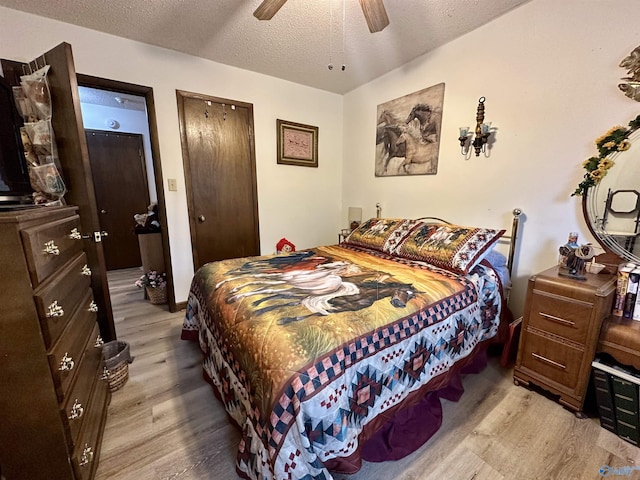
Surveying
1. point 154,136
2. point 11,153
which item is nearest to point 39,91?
point 11,153

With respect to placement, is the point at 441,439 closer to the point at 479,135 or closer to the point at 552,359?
the point at 552,359

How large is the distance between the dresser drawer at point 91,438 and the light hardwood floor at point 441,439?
0.31 feet

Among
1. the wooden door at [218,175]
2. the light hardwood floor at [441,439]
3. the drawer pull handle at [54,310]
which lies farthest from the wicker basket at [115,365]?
the wooden door at [218,175]

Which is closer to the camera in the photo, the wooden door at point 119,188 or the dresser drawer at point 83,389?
the dresser drawer at point 83,389

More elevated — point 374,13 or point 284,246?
point 374,13

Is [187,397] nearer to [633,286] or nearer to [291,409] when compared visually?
[291,409]

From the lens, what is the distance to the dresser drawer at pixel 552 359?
1468 millimetres

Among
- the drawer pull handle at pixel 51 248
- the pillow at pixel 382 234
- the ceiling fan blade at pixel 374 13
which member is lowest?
the pillow at pixel 382 234

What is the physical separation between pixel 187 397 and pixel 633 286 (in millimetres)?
2693

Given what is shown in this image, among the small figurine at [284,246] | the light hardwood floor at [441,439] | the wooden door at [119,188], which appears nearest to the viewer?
the light hardwood floor at [441,439]

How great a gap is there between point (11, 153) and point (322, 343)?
2.16m

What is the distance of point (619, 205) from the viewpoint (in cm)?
160

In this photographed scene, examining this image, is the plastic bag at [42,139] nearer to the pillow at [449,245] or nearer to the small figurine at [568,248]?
the pillow at [449,245]

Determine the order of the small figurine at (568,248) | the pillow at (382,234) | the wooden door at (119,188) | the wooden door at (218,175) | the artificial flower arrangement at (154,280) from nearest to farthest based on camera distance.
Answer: the small figurine at (568,248) → the pillow at (382,234) → the wooden door at (218,175) → the artificial flower arrangement at (154,280) → the wooden door at (119,188)
